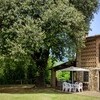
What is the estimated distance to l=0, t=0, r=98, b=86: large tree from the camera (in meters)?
33.5

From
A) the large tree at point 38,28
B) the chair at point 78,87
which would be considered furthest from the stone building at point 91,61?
the large tree at point 38,28

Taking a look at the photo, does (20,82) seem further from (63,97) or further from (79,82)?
(63,97)

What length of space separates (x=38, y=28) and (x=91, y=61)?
7.37m

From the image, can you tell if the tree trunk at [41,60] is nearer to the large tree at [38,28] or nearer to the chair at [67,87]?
the large tree at [38,28]

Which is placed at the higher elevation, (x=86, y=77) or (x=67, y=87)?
(x=86, y=77)

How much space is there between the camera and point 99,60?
120 ft

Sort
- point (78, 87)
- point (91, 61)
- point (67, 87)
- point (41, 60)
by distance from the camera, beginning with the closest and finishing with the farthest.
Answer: point (78, 87) < point (67, 87) < point (91, 61) < point (41, 60)

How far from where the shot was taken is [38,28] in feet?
112

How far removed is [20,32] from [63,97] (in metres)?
8.33

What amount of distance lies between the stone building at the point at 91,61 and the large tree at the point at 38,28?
5.98 ft

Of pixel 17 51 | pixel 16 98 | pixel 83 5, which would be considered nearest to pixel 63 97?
pixel 16 98

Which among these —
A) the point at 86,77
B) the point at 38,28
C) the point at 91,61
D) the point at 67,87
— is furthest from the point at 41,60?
the point at 38,28

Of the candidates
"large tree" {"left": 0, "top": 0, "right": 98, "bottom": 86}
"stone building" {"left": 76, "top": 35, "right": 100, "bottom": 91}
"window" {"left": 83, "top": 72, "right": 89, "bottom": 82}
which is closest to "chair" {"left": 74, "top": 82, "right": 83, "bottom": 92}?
"stone building" {"left": 76, "top": 35, "right": 100, "bottom": 91}

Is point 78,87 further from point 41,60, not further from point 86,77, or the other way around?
point 41,60
